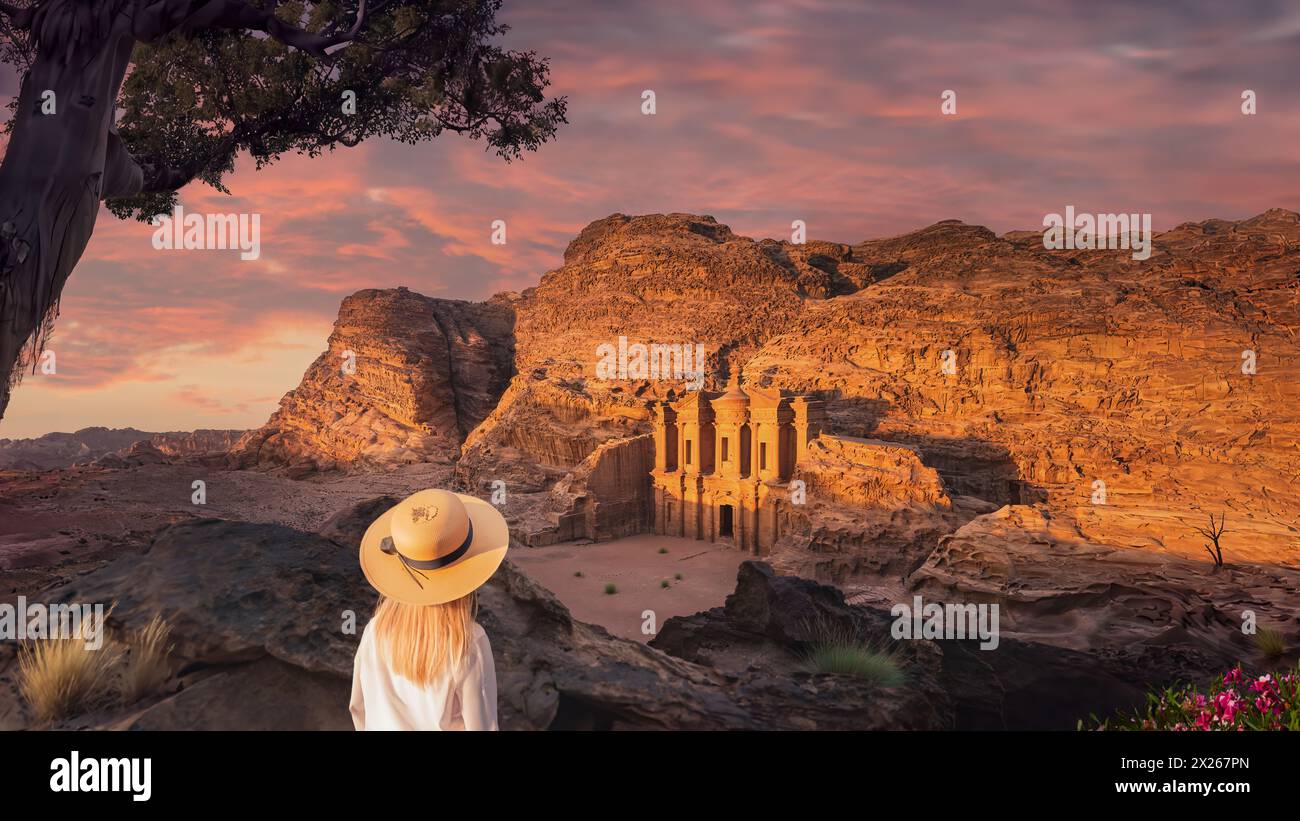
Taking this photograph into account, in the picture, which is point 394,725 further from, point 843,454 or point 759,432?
point 759,432

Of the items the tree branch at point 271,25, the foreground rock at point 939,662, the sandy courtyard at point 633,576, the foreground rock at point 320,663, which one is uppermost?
the tree branch at point 271,25

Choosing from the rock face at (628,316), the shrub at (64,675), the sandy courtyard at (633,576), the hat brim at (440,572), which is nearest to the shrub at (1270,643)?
the sandy courtyard at (633,576)

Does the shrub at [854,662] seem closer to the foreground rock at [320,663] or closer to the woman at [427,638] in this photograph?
the foreground rock at [320,663]

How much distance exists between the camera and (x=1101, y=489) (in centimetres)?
3459

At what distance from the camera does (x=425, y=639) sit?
330 cm

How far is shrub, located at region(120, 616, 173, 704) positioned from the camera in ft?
16.5

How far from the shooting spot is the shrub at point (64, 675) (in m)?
4.81

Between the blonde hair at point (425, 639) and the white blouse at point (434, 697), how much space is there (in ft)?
0.12

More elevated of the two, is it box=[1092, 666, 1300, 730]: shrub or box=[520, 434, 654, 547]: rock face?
box=[1092, 666, 1300, 730]: shrub

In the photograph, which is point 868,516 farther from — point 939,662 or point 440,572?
point 440,572

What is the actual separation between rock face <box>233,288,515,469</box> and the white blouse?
58302 millimetres

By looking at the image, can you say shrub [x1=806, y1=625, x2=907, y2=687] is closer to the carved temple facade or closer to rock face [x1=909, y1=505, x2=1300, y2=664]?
rock face [x1=909, y1=505, x2=1300, y2=664]

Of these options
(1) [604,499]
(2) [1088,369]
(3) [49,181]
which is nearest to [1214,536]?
(2) [1088,369]

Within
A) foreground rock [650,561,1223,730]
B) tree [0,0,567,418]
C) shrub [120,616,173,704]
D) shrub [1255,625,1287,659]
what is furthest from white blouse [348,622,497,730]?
shrub [1255,625,1287,659]
